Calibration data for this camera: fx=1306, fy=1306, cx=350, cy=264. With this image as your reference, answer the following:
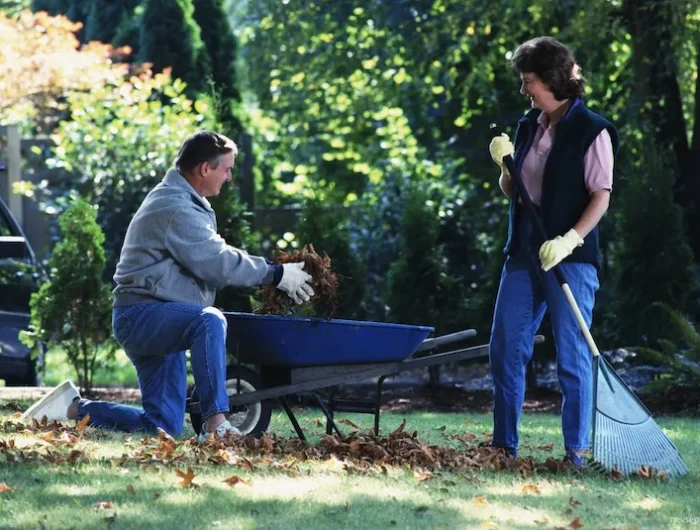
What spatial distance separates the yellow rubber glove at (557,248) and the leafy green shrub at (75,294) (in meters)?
4.62

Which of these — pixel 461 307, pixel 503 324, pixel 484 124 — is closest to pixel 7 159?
pixel 461 307

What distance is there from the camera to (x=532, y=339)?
218 inches

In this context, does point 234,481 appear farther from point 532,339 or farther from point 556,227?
point 556,227

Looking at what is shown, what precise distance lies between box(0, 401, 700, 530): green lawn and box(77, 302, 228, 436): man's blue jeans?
0.39 meters

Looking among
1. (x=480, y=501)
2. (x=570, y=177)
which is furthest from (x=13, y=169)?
(x=480, y=501)

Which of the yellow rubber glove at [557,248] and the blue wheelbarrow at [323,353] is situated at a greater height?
the yellow rubber glove at [557,248]

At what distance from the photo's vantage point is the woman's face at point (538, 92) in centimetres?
539

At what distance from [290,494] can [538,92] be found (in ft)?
6.60

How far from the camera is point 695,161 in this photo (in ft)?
37.1

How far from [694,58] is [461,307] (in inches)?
168

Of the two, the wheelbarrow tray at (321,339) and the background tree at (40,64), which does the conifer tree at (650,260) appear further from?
the background tree at (40,64)

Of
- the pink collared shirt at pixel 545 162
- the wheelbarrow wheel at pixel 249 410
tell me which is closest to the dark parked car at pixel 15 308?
the wheelbarrow wheel at pixel 249 410

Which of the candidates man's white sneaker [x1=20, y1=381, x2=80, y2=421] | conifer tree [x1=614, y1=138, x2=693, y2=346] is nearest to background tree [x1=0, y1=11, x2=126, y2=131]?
conifer tree [x1=614, y1=138, x2=693, y2=346]

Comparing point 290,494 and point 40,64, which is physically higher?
point 40,64
